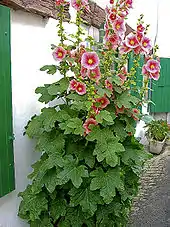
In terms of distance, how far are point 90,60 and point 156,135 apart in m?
4.57

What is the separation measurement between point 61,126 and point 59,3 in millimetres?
872

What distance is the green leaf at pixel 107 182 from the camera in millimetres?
1944

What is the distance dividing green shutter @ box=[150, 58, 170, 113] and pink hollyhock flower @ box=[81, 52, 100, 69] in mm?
5064

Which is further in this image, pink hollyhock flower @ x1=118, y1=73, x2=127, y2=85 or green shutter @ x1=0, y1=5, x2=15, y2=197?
pink hollyhock flower @ x1=118, y1=73, x2=127, y2=85

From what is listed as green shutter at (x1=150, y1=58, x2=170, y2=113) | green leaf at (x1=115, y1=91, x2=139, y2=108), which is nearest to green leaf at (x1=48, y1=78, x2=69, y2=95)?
green leaf at (x1=115, y1=91, x2=139, y2=108)

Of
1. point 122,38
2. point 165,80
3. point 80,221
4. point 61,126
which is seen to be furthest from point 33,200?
point 165,80

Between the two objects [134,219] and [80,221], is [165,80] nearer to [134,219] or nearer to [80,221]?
[134,219]

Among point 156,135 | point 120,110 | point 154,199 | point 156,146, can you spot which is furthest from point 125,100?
point 156,135

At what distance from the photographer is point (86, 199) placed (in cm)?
202

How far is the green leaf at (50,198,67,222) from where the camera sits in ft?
7.05

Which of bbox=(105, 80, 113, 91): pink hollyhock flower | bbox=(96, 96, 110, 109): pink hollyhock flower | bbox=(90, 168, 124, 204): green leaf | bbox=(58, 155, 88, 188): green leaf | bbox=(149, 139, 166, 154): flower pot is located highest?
bbox=(105, 80, 113, 91): pink hollyhock flower

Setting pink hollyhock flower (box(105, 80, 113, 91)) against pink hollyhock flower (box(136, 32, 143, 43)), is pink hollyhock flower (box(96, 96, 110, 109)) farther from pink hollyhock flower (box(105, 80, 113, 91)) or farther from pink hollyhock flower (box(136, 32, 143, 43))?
pink hollyhock flower (box(136, 32, 143, 43))

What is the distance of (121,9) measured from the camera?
2139 millimetres

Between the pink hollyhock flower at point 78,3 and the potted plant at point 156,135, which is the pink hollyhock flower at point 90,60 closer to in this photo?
the pink hollyhock flower at point 78,3
